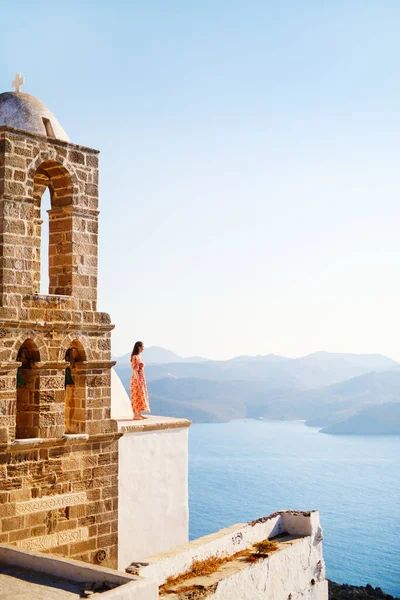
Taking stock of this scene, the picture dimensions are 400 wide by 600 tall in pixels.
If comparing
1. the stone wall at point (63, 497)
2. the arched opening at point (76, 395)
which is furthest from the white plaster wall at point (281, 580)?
the arched opening at point (76, 395)

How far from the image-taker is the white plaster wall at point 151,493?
10320 mm

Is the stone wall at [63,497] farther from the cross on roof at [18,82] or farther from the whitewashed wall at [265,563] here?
the cross on roof at [18,82]

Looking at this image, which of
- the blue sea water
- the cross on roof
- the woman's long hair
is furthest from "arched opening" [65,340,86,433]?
the blue sea water

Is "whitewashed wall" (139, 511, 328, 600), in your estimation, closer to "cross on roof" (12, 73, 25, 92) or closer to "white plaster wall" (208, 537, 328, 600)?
"white plaster wall" (208, 537, 328, 600)

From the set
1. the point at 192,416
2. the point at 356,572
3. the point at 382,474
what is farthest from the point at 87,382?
the point at 192,416

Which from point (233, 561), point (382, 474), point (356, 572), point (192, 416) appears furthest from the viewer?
point (192, 416)

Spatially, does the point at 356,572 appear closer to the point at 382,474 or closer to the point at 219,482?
the point at 219,482

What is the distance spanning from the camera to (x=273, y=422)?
197m

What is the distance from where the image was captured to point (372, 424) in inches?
6240

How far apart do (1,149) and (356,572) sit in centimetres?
5794

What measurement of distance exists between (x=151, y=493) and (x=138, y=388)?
5.62 ft

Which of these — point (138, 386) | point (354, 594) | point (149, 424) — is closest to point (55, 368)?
point (149, 424)

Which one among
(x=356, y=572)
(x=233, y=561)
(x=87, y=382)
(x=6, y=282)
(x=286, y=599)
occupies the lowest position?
(x=356, y=572)

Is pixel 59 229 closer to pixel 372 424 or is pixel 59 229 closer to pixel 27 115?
pixel 27 115
